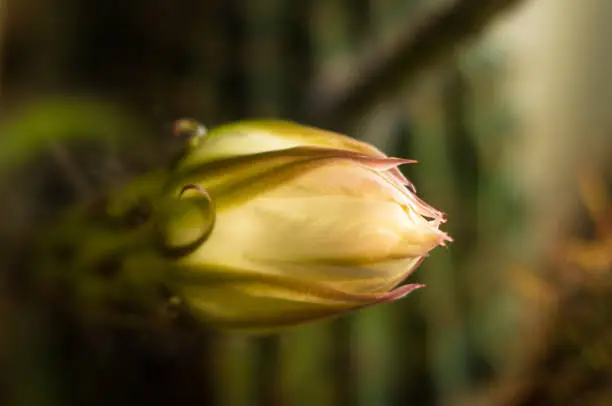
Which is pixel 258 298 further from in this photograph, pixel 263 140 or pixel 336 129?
pixel 336 129

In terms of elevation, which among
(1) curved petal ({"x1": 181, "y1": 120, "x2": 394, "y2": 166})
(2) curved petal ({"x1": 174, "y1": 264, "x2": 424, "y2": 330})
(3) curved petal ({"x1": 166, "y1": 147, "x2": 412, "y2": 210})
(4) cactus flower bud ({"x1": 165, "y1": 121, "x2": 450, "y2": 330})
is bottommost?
(2) curved petal ({"x1": 174, "y1": 264, "x2": 424, "y2": 330})

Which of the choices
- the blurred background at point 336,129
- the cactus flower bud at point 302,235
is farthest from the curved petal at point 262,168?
the blurred background at point 336,129

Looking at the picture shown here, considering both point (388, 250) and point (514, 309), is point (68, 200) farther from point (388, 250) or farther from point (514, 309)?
point (514, 309)

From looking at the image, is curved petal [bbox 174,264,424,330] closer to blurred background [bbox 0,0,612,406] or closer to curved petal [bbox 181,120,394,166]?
curved petal [bbox 181,120,394,166]

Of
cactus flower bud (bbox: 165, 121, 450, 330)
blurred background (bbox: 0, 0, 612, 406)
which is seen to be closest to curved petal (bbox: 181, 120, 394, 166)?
cactus flower bud (bbox: 165, 121, 450, 330)

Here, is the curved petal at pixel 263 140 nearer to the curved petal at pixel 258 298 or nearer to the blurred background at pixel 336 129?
the curved petal at pixel 258 298

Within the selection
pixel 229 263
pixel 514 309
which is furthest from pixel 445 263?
pixel 229 263

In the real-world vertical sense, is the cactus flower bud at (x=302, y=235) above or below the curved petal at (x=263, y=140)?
below
